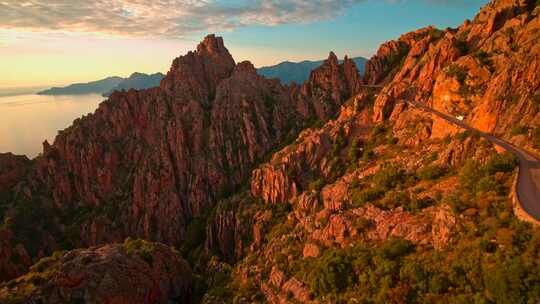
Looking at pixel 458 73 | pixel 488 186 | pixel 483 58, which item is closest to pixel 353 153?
pixel 458 73

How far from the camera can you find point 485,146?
1442 inches

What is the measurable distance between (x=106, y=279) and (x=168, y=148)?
223 ft

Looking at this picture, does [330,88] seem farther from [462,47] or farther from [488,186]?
[488,186]

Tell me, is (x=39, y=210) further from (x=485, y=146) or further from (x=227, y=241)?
(x=485, y=146)

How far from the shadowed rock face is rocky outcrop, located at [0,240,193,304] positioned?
156ft

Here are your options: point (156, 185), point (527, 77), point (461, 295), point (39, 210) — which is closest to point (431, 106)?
point (527, 77)

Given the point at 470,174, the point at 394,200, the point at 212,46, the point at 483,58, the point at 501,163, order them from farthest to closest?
the point at 212,46, the point at 483,58, the point at 394,200, the point at 470,174, the point at 501,163

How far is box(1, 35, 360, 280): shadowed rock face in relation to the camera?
95.8 meters

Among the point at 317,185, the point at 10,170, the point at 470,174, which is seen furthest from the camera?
the point at 10,170

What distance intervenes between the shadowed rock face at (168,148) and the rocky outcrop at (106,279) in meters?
47.5

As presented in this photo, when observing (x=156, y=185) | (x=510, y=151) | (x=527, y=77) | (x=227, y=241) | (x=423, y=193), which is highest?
(x=527, y=77)

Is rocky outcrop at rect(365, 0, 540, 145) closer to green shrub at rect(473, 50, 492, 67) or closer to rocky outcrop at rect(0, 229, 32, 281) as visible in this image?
green shrub at rect(473, 50, 492, 67)

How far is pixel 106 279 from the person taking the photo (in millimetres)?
38812

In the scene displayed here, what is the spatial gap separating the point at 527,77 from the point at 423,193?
18.5 m
